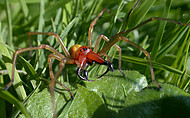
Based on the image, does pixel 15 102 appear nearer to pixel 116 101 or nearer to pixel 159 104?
pixel 116 101

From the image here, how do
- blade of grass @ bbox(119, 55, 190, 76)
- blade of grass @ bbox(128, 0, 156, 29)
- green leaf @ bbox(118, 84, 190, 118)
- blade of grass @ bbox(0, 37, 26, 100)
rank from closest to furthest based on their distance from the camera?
green leaf @ bbox(118, 84, 190, 118)
blade of grass @ bbox(0, 37, 26, 100)
blade of grass @ bbox(119, 55, 190, 76)
blade of grass @ bbox(128, 0, 156, 29)

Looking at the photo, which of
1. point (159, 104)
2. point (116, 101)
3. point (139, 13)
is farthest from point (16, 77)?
point (139, 13)

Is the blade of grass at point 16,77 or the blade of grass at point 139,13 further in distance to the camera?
the blade of grass at point 139,13

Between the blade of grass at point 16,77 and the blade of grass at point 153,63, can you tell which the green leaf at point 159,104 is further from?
the blade of grass at point 16,77

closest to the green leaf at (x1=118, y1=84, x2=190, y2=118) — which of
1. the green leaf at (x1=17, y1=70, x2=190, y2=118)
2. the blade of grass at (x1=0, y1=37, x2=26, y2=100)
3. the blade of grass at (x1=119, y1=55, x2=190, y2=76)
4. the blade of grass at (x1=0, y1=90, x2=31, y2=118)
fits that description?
the green leaf at (x1=17, y1=70, x2=190, y2=118)

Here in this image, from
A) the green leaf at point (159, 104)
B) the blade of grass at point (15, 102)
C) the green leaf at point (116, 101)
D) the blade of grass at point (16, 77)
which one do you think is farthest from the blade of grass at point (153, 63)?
the blade of grass at point (15, 102)

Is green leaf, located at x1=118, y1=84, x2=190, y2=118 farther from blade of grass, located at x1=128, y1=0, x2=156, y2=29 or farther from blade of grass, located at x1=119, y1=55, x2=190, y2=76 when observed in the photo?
blade of grass, located at x1=128, y1=0, x2=156, y2=29

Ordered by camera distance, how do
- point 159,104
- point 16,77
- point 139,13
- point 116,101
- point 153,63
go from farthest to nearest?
point 139,13 → point 153,63 → point 16,77 → point 116,101 → point 159,104

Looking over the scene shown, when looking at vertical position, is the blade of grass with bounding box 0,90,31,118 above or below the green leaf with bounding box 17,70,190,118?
above

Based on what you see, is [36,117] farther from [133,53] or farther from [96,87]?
[133,53]

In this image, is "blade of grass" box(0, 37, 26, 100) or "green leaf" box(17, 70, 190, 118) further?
"blade of grass" box(0, 37, 26, 100)

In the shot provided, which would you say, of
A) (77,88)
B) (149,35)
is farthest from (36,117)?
(149,35)
